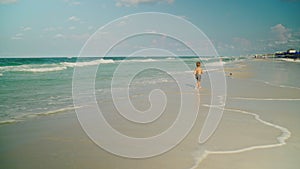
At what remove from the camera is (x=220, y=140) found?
6742mm

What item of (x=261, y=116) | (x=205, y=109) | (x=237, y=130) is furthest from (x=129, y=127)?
(x=261, y=116)

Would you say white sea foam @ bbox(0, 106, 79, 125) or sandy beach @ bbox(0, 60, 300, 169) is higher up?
white sea foam @ bbox(0, 106, 79, 125)

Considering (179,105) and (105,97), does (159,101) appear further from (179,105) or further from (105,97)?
(105,97)

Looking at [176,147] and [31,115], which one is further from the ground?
[31,115]

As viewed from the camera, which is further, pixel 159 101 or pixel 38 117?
pixel 159 101

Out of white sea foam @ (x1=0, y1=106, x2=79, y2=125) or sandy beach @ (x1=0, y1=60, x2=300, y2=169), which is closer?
sandy beach @ (x1=0, y1=60, x2=300, y2=169)

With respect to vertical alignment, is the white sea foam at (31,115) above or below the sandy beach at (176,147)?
above

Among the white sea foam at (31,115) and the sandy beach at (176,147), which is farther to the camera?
the white sea foam at (31,115)

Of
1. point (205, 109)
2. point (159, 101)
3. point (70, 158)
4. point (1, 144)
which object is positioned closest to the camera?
point (70, 158)

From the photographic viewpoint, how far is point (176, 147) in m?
Result: 6.33

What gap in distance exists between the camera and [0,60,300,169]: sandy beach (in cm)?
535

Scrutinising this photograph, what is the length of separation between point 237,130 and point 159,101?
17.5 feet

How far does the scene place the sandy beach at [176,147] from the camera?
211 inches

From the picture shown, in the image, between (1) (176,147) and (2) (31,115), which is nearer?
(1) (176,147)
